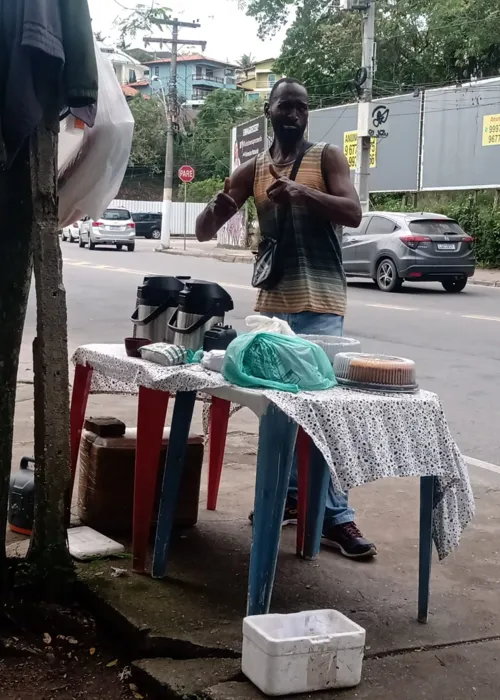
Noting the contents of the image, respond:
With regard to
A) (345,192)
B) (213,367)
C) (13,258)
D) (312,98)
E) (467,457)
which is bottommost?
(467,457)

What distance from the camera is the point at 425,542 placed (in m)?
3.00

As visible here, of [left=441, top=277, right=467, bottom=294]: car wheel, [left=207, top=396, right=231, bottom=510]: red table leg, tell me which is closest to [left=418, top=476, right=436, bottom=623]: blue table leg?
[left=207, top=396, right=231, bottom=510]: red table leg

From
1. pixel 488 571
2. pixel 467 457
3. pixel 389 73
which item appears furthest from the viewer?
pixel 389 73

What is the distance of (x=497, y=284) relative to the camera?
A: 18.4m

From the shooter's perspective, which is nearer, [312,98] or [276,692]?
[276,692]

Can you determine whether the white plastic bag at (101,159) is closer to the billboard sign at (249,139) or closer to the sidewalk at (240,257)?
A: the sidewalk at (240,257)

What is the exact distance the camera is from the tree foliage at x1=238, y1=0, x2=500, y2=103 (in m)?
30.0

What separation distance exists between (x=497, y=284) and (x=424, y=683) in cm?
1670

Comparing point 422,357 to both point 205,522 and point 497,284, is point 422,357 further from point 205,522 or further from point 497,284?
point 497,284

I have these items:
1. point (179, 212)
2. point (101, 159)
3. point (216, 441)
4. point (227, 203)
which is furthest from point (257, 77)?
point (101, 159)

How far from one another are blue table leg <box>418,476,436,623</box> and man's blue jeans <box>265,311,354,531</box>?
2.08 ft

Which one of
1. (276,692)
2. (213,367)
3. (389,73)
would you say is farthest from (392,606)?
(389,73)

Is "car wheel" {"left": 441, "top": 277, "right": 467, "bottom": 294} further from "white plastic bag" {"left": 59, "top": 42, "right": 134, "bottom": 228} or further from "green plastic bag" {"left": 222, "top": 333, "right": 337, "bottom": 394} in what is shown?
"green plastic bag" {"left": 222, "top": 333, "right": 337, "bottom": 394}

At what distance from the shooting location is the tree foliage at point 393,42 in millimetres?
30016
